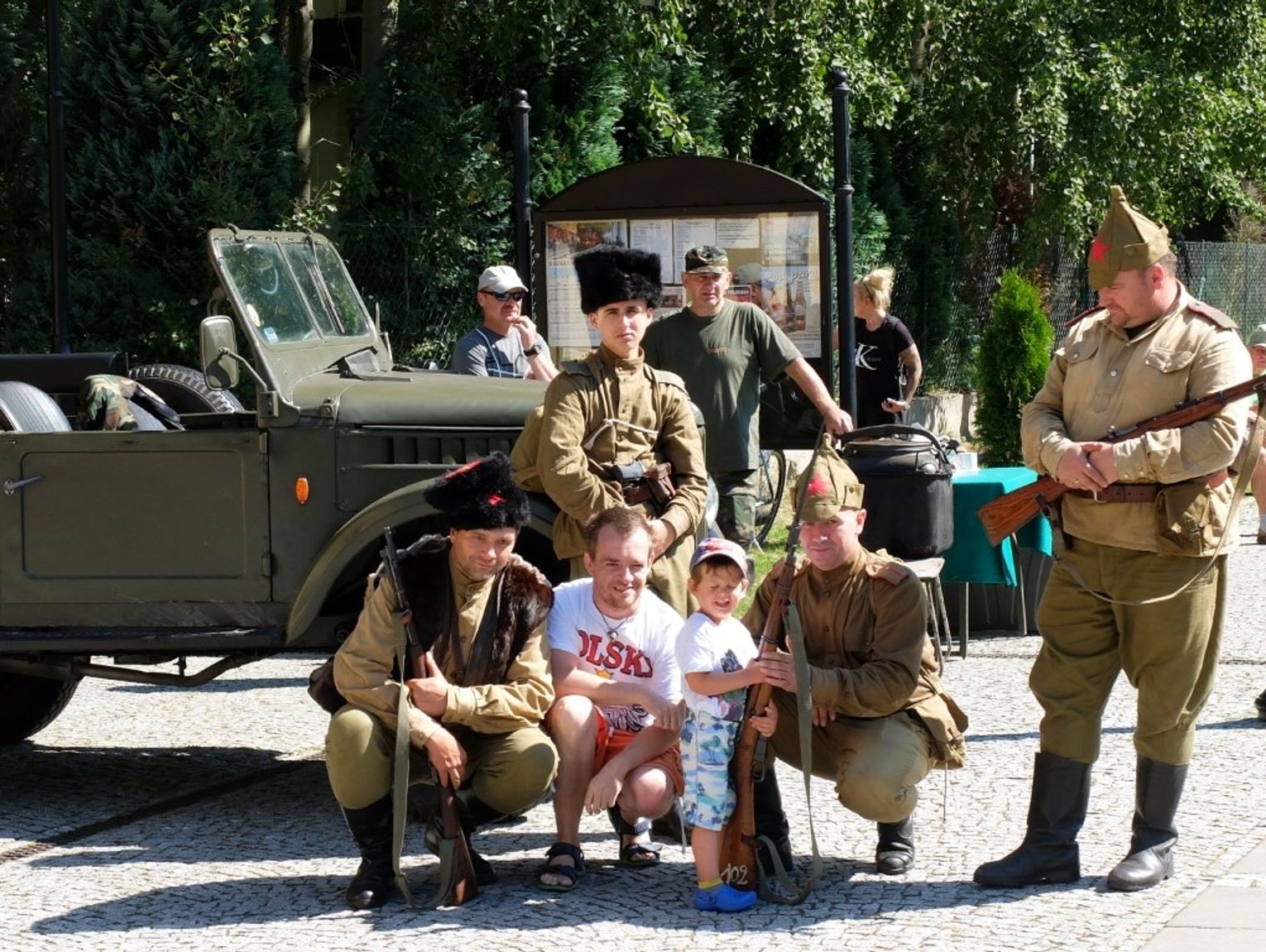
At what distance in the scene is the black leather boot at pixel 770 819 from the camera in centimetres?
516

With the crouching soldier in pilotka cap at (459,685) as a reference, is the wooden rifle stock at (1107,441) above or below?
above

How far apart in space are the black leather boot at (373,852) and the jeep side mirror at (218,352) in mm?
1714

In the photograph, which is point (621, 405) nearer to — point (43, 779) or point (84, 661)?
point (84, 661)

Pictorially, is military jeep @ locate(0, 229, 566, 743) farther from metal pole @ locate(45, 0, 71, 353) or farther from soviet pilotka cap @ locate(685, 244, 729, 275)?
metal pole @ locate(45, 0, 71, 353)

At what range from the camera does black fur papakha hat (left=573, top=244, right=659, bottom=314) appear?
600 cm

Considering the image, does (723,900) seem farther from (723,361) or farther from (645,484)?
(723,361)

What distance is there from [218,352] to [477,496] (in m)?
1.36

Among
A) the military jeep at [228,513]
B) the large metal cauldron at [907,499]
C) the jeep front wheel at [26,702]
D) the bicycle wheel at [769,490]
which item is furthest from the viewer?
the bicycle wheel at [769,490]

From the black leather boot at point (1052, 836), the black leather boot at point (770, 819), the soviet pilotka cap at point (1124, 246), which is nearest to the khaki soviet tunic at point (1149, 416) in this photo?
the soviet pilotka cap at point (1124, 246)

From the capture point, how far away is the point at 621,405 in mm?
6129

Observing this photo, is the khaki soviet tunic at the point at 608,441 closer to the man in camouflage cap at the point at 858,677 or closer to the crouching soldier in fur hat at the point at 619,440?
the crouching soldier in fur hat at the point at 619,440

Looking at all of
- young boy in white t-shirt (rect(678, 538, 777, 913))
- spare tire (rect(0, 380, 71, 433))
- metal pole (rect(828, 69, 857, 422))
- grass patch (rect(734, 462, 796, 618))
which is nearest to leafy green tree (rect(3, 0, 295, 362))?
grass patch (rect(734, 462, 796, 618))

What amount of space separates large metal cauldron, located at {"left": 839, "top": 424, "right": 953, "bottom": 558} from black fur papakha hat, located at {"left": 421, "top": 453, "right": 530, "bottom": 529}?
10.8 feet

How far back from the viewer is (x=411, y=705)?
17.4ft
